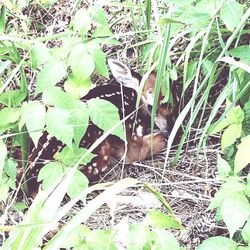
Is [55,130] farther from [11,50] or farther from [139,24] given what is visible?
[139,24]

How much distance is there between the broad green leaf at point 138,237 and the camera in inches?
58.9

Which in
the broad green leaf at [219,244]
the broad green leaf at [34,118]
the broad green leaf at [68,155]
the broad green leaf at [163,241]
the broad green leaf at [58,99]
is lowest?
the broad green leaf at [219,244]

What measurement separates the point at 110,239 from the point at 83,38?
32.7 inches

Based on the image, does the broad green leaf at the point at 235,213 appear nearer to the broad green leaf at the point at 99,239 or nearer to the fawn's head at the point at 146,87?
the broad green leaf at the point at 99,239

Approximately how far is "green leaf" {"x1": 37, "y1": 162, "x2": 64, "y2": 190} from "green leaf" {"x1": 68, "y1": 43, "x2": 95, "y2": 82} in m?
0.29

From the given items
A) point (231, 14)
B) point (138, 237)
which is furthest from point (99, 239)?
point (231, 14)

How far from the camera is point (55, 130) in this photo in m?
1.88

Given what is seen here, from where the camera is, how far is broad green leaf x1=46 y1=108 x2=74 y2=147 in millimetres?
1873

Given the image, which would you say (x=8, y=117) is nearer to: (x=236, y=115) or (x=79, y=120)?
(x=79, y=120)

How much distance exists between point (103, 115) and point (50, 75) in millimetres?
208

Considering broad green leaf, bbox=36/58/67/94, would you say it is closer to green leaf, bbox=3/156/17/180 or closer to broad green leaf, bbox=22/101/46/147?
broad green leaf, bbox=22/101/46/147

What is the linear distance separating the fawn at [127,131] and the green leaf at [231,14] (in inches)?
22.5

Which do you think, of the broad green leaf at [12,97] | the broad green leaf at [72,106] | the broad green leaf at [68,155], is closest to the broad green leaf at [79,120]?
the broad green leaf at [72,106]

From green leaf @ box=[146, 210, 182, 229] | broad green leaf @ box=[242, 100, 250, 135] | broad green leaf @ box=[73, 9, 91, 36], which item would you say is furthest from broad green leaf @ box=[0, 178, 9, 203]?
broad green leaf @ box=[242, 100, 250, 135]
